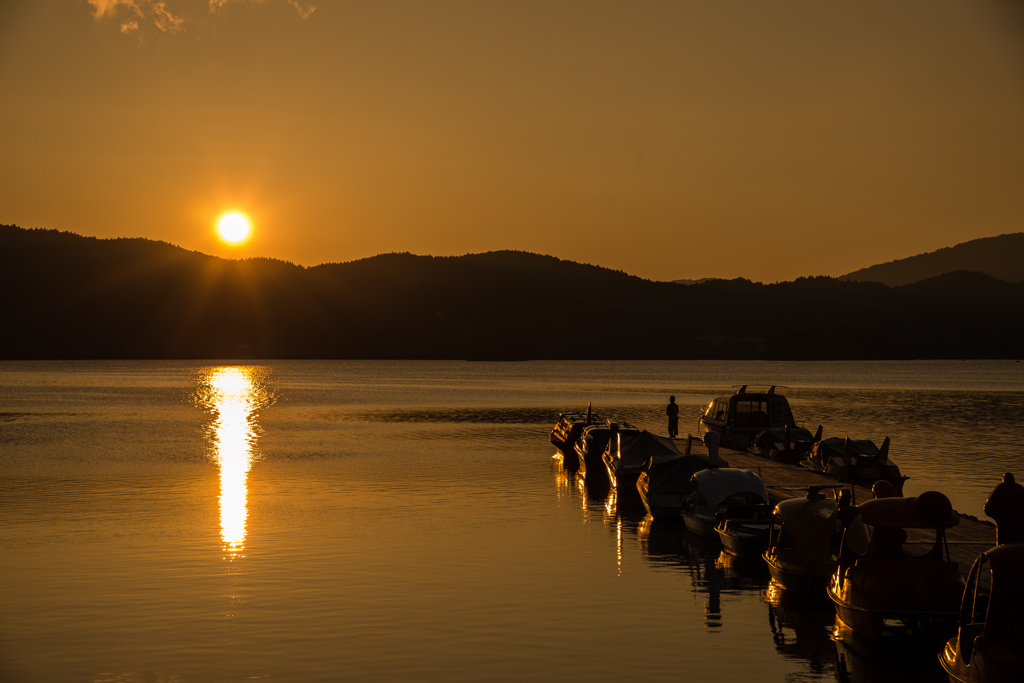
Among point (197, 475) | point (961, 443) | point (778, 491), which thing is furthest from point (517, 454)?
point (961, 443)

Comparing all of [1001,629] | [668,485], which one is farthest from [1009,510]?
[668,485]

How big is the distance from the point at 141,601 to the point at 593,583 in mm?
12509

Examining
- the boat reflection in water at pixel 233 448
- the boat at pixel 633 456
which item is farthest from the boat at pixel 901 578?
the boat at pixel 633 456

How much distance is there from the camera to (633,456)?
48.4 meters

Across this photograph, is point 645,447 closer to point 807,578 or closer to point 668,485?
point 668,485

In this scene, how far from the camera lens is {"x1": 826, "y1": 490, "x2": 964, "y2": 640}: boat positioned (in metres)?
20.3

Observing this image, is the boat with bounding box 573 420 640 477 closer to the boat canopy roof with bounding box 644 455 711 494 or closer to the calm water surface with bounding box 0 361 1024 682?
the calm water surface with bounding box 0 361 1024 682

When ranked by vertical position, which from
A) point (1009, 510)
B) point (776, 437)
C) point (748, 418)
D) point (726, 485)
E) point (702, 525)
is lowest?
point (702, 525)

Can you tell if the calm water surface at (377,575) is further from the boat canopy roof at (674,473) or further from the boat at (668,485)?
the boat canopy roof at (674,473)

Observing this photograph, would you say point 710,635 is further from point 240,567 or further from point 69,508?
point 69,508

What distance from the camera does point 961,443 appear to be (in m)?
73.4

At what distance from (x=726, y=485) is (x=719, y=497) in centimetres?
57

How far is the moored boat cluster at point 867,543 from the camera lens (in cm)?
1582

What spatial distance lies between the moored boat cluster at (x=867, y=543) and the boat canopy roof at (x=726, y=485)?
0.17ft
